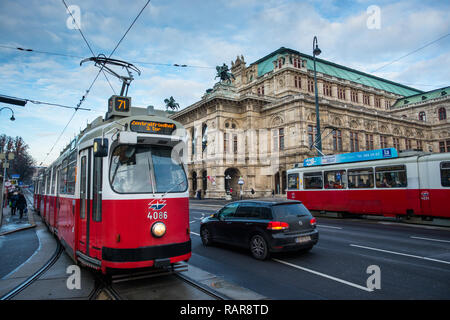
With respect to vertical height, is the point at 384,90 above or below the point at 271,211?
above

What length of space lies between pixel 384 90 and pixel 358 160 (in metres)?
58.5

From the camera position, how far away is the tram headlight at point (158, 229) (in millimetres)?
5261

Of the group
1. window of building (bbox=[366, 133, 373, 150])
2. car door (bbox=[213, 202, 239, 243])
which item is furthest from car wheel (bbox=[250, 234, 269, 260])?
window of building (bbox=[366, 133, 373, 150])

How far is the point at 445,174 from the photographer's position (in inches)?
528

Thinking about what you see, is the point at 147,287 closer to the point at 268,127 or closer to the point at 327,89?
the point at 268,127

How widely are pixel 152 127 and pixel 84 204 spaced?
2209 millimetres

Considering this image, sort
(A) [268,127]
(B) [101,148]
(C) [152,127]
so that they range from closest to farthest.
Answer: (B) [101,148] → (C) [152,127] → (A) [268,127]

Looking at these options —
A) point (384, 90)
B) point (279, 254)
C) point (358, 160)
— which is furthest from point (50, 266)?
point (384, 90)

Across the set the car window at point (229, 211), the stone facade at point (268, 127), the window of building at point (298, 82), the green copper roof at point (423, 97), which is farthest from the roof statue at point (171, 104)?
the car window at point (229, 211)

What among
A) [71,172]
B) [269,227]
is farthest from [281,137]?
[71,172]
